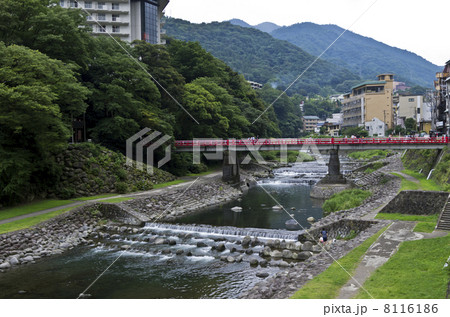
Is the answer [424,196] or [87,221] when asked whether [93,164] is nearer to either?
[87,221]

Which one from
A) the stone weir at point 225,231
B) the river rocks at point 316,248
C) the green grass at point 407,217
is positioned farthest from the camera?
the stone weir at point 225,231

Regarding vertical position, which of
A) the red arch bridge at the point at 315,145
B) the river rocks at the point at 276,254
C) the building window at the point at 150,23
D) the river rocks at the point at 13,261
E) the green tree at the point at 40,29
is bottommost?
the river rocks at the point at 276,254

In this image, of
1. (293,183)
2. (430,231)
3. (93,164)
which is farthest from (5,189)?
(293,183)

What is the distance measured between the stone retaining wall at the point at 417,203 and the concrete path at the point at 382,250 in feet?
13.5

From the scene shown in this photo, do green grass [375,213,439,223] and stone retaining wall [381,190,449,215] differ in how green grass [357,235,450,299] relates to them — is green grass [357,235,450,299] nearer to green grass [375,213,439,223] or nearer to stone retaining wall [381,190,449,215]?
green grass [375,213,439,223]

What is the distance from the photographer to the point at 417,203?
29906mm

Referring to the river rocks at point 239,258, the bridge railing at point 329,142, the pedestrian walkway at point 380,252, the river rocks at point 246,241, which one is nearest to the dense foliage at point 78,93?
the bridge railing at point 329,142

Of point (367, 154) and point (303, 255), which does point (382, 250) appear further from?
point (367, 154)

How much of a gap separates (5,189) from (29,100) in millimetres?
7728

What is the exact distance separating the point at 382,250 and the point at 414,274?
3962 mm

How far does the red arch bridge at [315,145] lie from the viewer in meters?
52.8

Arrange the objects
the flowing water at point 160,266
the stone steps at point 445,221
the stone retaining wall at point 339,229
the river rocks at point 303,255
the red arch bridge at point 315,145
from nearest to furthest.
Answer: the flowing water at point 160,266
the stone steps at point 445,221
the river rocks at point 303,255
the stone retaining wall at point 339,229
the red arch bridge at point 315,145

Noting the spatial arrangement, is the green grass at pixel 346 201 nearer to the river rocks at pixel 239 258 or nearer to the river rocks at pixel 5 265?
the river rocks at pixel 239 258

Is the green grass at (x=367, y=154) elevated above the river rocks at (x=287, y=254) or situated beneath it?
elevated above
